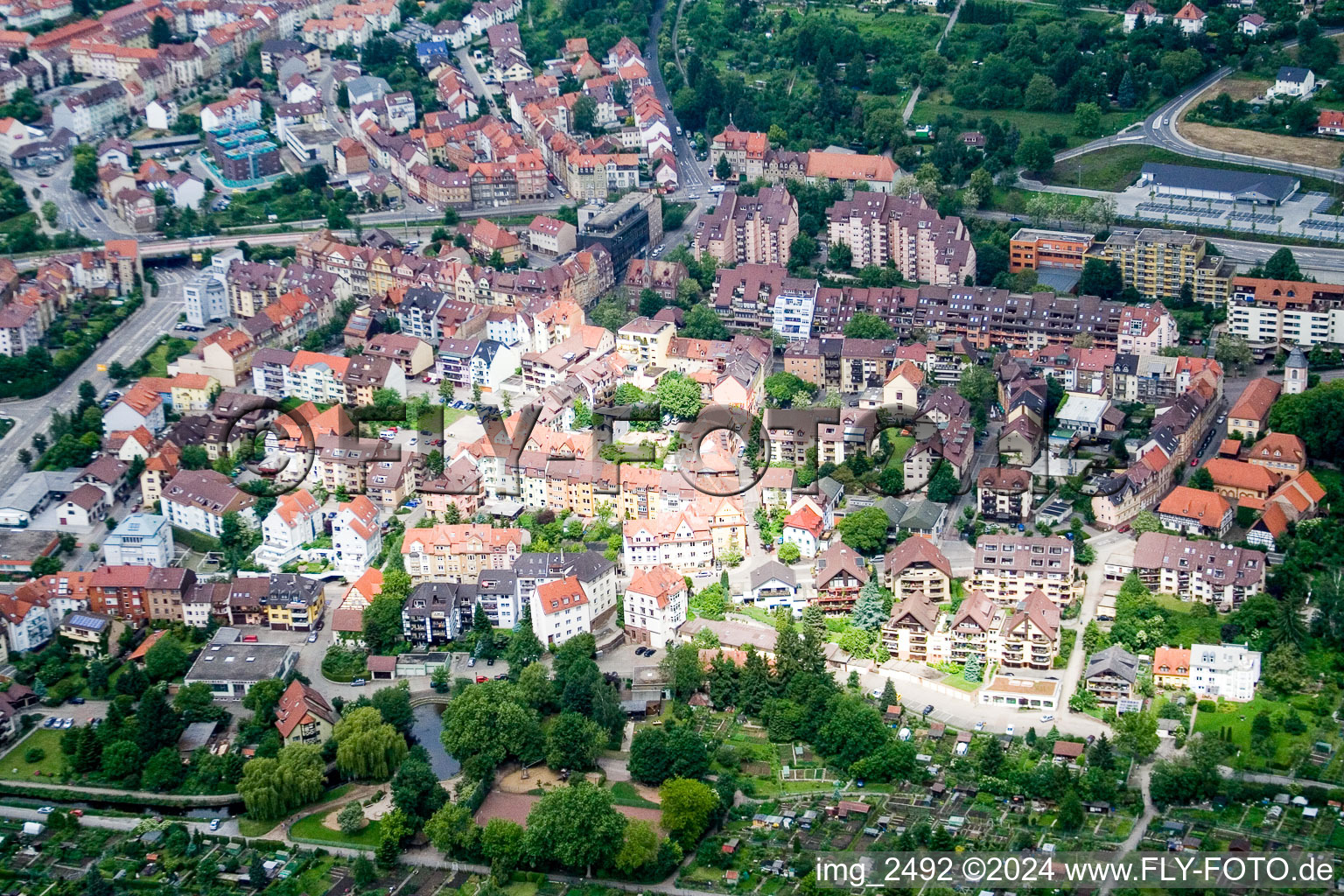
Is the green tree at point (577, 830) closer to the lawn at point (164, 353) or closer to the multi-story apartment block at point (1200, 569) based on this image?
the multi-story apartment block at point (1200, 569)

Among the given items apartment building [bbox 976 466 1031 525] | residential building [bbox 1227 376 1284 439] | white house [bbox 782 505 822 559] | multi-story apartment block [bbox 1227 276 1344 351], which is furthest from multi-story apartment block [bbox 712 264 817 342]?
residential building [bbox 1227 376 1284 439]

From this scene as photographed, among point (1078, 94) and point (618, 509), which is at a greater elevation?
point (1078, 94)

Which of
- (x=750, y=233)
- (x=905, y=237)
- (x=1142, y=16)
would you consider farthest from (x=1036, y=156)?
(x=1142, y=16)

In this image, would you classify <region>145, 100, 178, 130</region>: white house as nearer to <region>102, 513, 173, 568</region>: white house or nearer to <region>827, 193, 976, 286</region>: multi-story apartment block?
<region>827, 193, 976, 286</region>: multi-story apartment block

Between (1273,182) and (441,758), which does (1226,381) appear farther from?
(441,758)

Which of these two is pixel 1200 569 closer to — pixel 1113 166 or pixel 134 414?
pixel 1113 166

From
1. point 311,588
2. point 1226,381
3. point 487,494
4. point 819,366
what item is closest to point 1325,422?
point 1226,381
